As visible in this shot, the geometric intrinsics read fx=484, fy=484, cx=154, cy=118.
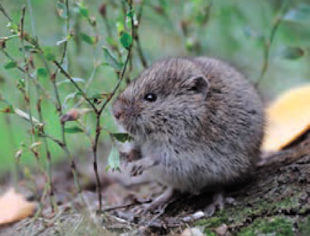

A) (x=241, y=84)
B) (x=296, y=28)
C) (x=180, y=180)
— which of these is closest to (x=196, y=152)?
(x=180, y=180)

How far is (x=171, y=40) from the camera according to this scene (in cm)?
941

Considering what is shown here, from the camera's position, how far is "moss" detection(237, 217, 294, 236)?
127 inches

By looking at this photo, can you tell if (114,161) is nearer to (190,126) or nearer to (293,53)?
(190,126)

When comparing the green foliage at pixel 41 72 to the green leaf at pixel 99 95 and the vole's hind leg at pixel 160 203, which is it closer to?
the green leaf at pixel 99 95

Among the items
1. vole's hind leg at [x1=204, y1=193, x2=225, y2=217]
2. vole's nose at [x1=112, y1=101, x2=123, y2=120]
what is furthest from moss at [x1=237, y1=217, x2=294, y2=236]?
vole's nose at [x1=112, y1=101, x2=123, y2=120]

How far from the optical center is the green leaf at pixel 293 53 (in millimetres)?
5309

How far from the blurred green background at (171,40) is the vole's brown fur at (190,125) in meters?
0.35

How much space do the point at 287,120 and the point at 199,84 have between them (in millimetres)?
1999

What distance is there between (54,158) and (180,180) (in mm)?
3705

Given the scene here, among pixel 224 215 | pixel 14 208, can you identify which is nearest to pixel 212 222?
pixel 224 215

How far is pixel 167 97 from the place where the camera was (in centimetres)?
423

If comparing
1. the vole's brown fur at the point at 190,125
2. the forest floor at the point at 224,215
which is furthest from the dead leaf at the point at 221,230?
the vole's brown fur at the point at 190,125

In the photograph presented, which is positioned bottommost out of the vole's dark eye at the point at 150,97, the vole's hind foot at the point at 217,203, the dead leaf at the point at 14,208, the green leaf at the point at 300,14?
the vole's hind foot at the point at 217,203

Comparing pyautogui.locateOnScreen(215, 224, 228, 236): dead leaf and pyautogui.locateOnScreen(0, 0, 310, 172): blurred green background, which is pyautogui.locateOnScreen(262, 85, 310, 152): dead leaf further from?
pyautogui.locateOnScreen(215, 224, 228, 236): dead leaf
